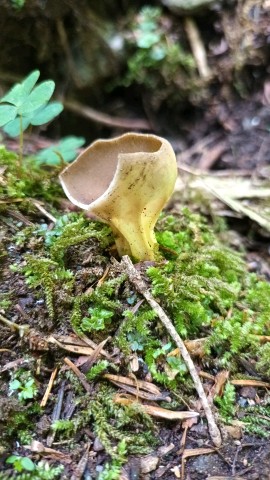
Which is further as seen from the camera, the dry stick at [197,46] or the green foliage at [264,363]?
the dry stick at [197,46]

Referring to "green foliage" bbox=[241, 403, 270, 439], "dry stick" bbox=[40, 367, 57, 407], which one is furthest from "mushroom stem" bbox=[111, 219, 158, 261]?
"green foliage" bbox=[241, 403, 270, 439]

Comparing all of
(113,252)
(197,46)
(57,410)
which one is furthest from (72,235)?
(197,46)

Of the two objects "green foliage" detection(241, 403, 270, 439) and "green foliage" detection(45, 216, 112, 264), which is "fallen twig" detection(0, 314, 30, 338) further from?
"green foliage" detection(241, 403, 270, 439)

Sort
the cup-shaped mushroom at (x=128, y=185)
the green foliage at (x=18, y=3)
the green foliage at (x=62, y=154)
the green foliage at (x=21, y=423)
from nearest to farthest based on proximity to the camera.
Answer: the green foliage at (x=21, y=423)
the cup-shaped mushroom at (x=128, y=185)
the green foliage at (x=62, y=154)
the green foliage at (x=18, y=3)

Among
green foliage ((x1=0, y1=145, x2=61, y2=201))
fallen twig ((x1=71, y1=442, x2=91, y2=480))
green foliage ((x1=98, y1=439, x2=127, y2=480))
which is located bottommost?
green foliage ((x1=98, y1=439, x2=127, y2=480))

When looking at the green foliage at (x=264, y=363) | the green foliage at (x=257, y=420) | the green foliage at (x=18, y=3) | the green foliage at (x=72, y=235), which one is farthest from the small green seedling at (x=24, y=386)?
the green foliage at (x=18, y=3)

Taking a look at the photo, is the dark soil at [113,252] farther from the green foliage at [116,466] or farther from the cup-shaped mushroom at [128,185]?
the cup-shaped mushroom at [128,185]

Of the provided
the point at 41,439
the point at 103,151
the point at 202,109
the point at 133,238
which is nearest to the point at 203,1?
the point at 202,109
